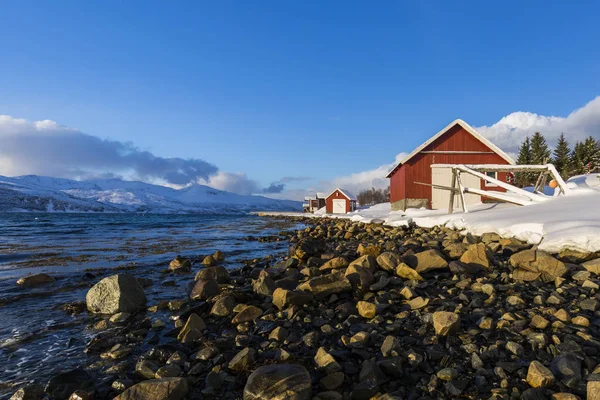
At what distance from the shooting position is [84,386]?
3.16 meters

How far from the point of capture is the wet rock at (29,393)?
3.04m

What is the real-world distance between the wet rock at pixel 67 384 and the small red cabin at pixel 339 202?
46.8 meters

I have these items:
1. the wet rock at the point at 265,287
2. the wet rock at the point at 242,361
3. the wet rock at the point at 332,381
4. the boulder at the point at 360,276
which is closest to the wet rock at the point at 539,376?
the wet rock at the point at 332,381

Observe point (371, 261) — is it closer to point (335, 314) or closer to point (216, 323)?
point (335, 314)

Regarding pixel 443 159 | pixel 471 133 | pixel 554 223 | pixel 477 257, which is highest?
pixel 471 133

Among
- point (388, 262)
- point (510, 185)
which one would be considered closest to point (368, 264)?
point (388, 262)

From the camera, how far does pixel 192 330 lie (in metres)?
4.19

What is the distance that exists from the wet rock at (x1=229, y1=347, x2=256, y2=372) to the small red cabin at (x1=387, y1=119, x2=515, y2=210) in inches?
860

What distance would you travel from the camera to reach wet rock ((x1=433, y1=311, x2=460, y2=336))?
357 cm

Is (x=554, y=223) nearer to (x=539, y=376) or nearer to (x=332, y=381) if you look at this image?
(x=539, y=376)

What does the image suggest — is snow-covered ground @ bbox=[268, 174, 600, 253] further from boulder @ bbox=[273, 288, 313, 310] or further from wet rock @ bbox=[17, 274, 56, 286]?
wet rock @ bbox=[17, 274, 56, 286]

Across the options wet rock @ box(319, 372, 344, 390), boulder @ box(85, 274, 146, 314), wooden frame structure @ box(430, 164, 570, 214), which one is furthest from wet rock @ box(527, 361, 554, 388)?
wooden frame structure @ box(430, 164, 570, 214)

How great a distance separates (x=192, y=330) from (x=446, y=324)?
10.6 ft

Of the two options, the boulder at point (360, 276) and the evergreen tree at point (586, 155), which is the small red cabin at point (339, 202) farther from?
the boulder at point (360, 276)
